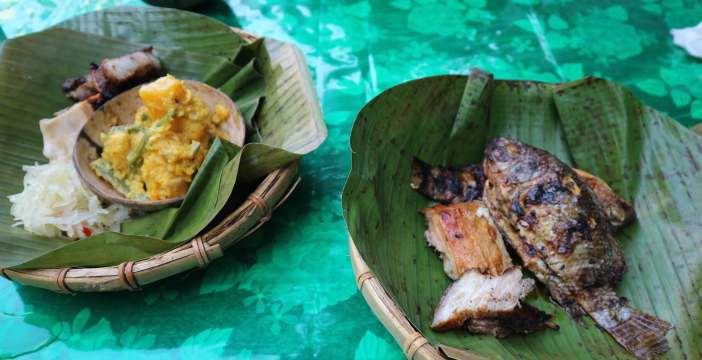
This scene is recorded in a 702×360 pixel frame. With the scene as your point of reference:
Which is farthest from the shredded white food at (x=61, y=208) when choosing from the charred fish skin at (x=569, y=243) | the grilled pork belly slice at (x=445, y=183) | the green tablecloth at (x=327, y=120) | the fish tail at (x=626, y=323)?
the fish tail at (x=626, y=323)

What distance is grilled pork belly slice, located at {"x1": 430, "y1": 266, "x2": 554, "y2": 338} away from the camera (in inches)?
60.8

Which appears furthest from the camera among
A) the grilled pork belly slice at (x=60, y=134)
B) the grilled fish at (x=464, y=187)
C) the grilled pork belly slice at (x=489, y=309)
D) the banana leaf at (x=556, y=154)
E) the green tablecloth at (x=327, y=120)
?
the grilled pork belly slice at (x=60, y=134)

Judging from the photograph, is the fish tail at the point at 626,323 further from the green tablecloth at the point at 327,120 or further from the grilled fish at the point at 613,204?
the green tablecloth at the point at 327,120

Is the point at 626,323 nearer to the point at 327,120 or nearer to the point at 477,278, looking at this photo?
the point at 477,278

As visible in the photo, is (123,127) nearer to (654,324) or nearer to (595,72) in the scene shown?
(654,324)

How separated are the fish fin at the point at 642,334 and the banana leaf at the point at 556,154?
0.11ft

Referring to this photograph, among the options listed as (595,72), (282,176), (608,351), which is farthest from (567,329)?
(595,72)

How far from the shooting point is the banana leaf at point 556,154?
5.45 feet

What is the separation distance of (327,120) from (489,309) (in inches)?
58.4

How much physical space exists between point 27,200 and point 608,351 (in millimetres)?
2470

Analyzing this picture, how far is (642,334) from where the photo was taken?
5.43 feet

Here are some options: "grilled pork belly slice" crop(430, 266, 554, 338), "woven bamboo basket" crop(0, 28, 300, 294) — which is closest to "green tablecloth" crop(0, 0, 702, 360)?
"woven bamboo basket" crop(0, 28, 300, 294)

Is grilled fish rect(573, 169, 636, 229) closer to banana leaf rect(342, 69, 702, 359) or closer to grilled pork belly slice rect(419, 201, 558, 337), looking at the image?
banana leaf rect(342, 69, 702, 359)

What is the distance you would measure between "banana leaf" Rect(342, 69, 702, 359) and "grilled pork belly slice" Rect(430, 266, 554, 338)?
4cm
